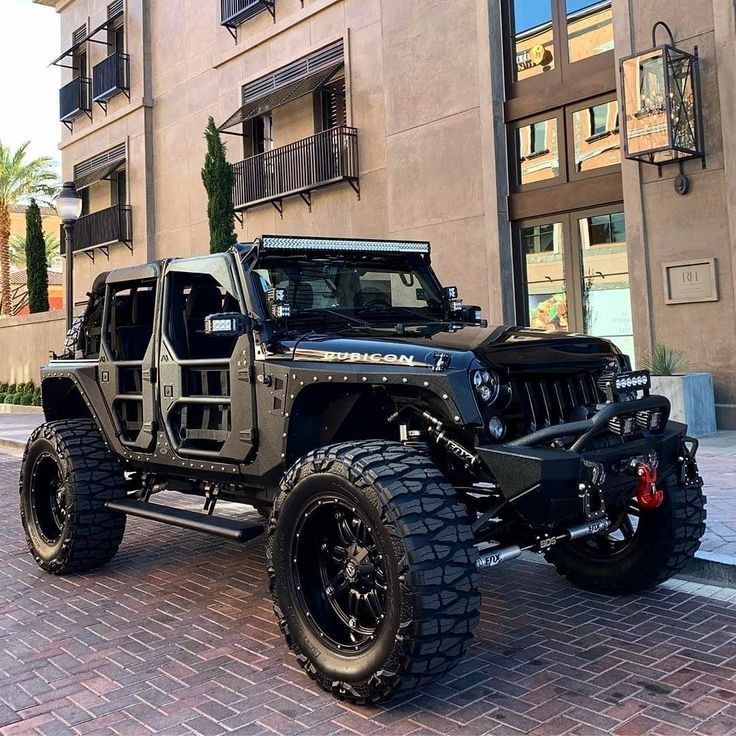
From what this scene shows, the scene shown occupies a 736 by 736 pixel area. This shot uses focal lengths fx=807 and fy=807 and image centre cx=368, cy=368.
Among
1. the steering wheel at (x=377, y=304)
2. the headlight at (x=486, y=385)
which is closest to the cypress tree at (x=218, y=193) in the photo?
the steering wheel at (x=377, y=304)

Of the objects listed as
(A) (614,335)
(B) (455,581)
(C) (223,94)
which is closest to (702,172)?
(A) (614,335)

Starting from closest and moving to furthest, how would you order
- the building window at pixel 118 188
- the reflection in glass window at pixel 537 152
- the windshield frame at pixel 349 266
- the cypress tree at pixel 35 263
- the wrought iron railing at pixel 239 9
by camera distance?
the windshield frame at pixel 349 266, the reflection in glass window at pixel 537 152, the wrought iron railing at pixel 239 9, the building window at pixel 118 188, the cypress tree at pixel 35 263

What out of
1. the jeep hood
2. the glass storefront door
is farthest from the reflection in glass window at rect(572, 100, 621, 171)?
the jeep hood

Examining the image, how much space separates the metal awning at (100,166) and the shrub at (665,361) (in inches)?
702

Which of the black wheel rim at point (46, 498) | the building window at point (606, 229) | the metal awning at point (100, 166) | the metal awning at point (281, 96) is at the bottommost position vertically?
the black wheel rim at point (46, 498)

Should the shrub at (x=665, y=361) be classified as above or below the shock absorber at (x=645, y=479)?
above

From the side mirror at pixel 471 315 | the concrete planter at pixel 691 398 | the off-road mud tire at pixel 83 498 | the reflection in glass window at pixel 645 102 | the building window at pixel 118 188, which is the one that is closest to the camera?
the side mirror at pixel 471 315

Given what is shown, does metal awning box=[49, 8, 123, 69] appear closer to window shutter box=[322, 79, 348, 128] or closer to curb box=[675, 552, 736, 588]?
window shutter box=[322, 79, 348, 128]

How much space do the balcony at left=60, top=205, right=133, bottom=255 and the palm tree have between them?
312 inches

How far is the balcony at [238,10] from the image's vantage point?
18.0 metres

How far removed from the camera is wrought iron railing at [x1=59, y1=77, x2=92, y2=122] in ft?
85.0

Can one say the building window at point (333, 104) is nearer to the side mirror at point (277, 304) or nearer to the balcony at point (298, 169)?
the balcony at point (298, 169)

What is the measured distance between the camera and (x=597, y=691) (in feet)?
11.3

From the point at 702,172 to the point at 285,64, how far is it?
33.4 ft
